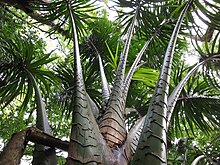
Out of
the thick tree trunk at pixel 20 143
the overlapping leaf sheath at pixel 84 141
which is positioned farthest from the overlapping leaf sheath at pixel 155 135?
the thick tree trunk at pixel 20 143

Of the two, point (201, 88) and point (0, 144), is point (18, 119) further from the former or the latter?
point (201, 88)

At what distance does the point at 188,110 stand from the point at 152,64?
781mm

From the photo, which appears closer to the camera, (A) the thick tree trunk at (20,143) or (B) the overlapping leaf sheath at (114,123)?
(A) the thick tree trunk at (20,143)

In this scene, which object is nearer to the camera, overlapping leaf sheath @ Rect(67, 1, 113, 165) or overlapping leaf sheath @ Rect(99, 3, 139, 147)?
overlapping leaf sheath @ Rect(67, 1, 113, 165)

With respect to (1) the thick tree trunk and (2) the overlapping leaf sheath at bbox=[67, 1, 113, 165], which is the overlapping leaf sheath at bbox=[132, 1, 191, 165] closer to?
(2) the overlapping leaf sheath at bbox=[67, 1, 113, 165]

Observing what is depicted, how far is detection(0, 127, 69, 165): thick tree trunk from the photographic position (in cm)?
95

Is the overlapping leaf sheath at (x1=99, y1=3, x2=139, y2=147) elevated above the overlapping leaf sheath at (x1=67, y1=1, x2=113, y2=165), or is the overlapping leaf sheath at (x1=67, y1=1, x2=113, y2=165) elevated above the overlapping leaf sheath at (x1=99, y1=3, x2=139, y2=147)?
the overlapping leaf sheath at (x1=99, y1=3, x2=139, y2=147)

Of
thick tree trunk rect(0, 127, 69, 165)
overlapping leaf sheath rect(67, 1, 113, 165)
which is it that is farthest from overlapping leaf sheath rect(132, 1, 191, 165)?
thick tree trunk rect(0, 127, 69, 165)

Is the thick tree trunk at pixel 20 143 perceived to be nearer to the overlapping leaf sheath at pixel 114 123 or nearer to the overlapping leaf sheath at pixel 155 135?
the overlapping leaf sheath at pixel 114 123

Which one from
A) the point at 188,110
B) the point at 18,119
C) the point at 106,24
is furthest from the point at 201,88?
the point at 18,119

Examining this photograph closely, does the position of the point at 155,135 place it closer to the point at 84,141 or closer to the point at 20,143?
the point at 84,141

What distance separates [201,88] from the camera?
8.47 ft

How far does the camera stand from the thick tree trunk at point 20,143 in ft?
3.11

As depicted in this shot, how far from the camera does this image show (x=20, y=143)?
1.03 meters
